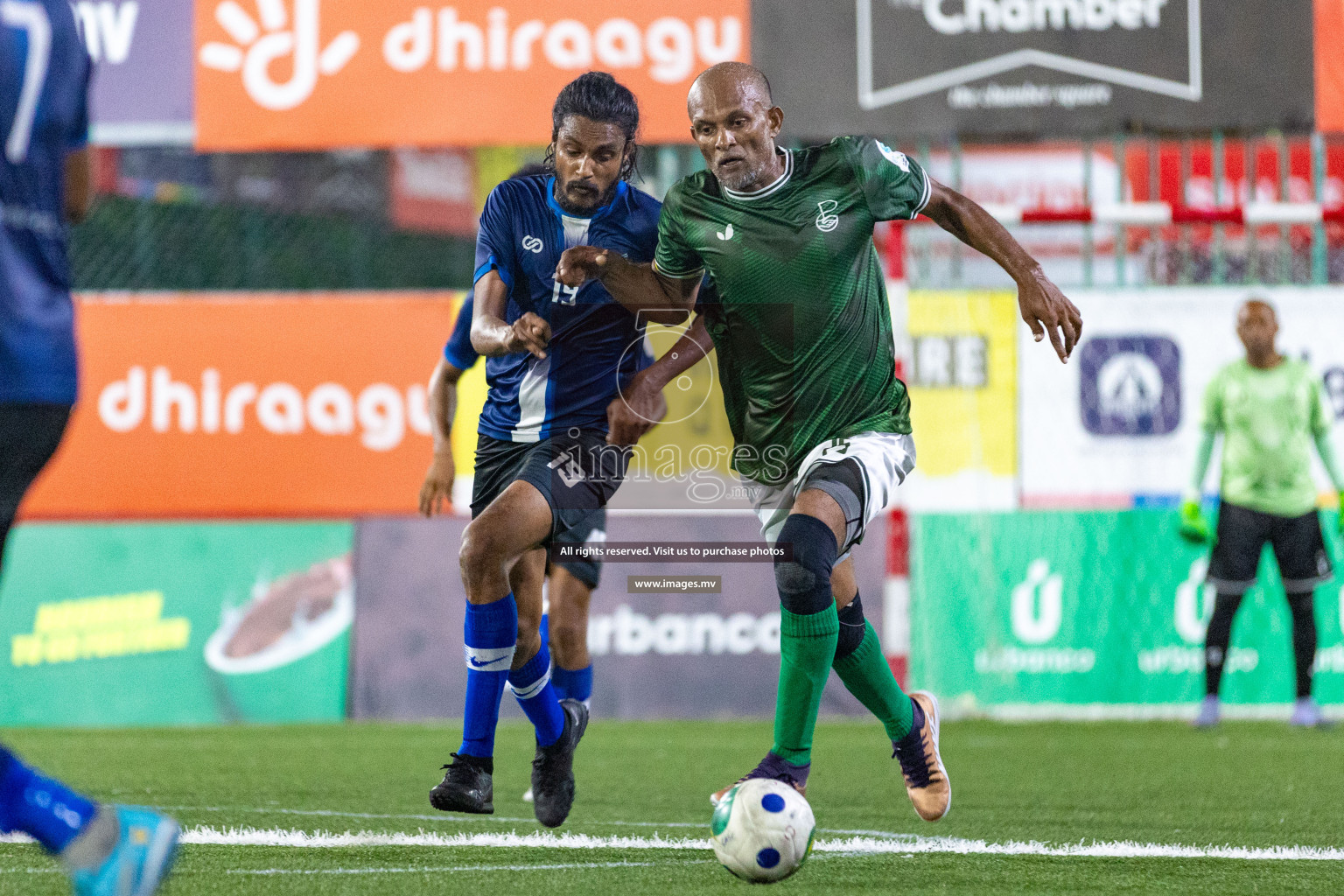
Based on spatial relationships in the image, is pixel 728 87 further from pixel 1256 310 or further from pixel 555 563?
pixel 1256 310

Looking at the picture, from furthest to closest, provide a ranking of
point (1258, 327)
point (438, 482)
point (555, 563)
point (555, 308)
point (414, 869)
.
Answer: point (1258, 327), point (555, 563), point (438, 482), point (555, 308), point (414, 869)

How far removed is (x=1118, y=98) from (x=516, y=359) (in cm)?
523

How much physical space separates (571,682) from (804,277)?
216 centimetres

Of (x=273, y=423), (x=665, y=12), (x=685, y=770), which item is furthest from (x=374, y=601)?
(x=665, y=12)

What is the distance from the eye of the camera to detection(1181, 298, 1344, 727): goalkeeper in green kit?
28.2ft

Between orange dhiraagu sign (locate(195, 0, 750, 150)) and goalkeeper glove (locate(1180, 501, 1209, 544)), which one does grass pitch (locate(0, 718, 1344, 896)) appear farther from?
orange dhiraagu sign (locate(195, 0, 750, 150))

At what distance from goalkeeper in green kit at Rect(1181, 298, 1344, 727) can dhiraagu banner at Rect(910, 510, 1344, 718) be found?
0.41 m

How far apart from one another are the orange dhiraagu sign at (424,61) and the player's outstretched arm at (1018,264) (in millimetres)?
4918

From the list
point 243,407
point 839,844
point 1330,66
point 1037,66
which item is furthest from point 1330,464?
point 243,407

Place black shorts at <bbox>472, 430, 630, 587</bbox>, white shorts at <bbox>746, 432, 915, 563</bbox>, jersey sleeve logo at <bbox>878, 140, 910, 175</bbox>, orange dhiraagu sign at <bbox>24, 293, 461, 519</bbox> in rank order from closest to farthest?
white shorts at <bbox>746, 432, 915, 563</bbox> < jersey sleeve logo at <bbox>878, 140, 910, 175</bbox> < black shorts at <bbox>472, 430, 630, 587</bbox> < orange dhiraagu sign at <bbox>24, 293, 461, 519</bbox>

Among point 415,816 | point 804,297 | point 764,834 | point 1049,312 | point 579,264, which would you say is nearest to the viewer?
point 764,834

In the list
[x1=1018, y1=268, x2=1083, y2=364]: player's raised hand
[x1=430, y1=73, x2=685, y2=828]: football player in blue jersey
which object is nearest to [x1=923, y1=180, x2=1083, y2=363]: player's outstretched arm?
[x1=1018, y1=268, x2=1083, y2=364]: player's raised hand

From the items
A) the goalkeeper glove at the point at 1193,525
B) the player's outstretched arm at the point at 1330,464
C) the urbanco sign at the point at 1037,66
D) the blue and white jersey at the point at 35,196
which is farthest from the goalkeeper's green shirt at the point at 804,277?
the player's outstretched arm at the point at 1330,464

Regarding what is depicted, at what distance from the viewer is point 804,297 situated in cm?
453
